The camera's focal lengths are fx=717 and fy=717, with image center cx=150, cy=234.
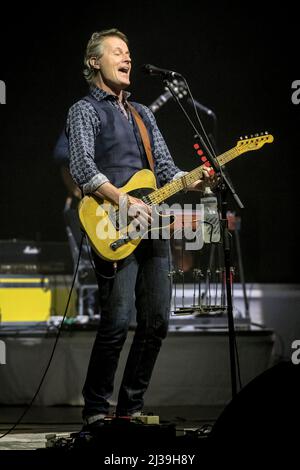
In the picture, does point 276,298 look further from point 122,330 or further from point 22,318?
point 122,330

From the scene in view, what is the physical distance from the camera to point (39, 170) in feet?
18.7

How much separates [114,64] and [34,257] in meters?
2.42

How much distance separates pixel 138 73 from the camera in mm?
5445

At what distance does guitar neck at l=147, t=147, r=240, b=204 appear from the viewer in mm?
3609

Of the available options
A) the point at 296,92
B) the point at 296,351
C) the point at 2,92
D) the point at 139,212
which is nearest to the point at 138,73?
the point at 2,92

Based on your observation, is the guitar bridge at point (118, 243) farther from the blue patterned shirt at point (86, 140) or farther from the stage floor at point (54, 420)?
the stage floor at point (54, 420)

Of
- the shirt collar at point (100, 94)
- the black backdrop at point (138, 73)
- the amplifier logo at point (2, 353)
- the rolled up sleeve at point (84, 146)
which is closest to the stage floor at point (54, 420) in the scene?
the amplifier logo at point (2, 353)

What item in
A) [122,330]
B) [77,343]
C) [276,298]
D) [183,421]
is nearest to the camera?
[122,330]

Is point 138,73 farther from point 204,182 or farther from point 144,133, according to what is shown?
point 204,182

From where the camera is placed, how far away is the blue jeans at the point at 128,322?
11.5 feet
